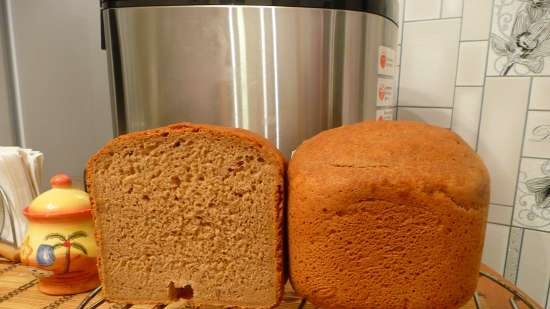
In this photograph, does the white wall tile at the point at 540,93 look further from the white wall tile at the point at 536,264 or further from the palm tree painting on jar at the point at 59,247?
the palm tree painting on jar at the point at 59,247

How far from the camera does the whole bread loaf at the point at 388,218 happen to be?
51 cm

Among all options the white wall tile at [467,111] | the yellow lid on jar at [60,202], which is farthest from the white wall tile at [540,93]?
the yellow lid on jar at [60,202]

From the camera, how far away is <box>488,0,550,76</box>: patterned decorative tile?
36.4 inches

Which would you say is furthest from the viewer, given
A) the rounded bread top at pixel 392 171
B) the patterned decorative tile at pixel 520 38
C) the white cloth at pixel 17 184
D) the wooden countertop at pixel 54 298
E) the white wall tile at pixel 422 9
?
the white wall tile at pixel 422 9

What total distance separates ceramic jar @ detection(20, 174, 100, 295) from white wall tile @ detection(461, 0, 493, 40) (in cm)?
95

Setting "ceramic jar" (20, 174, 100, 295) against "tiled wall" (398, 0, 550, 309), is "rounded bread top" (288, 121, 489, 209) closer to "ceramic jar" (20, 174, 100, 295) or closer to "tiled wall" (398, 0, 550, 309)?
"ceramic jar" (20, 174, 100, 295)

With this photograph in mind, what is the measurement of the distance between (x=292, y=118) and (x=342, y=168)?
228mm

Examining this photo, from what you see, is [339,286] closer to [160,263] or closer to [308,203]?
[308,203]

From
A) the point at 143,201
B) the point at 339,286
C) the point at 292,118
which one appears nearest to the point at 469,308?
the point at 339,286

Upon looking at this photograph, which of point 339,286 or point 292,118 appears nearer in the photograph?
point 339,286

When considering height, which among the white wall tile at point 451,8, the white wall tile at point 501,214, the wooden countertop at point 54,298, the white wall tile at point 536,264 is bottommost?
the white wall tile at point 536,264

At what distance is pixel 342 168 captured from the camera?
52cm

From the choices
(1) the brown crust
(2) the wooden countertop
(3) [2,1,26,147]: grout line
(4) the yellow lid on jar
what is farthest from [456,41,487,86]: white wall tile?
(3) [2,1,26,147]: grout line

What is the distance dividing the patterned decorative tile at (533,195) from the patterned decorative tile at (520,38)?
0.74 feet
